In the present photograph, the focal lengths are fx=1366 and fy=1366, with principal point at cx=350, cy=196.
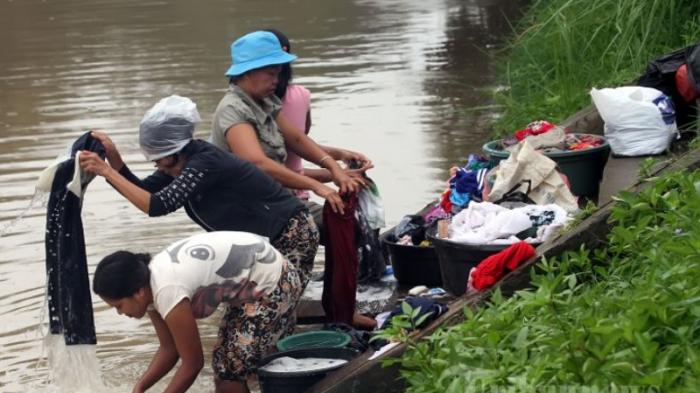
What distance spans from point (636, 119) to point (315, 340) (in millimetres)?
2652

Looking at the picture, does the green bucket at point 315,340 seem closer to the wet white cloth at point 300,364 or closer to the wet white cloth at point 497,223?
the wet white cloth at point 300,364

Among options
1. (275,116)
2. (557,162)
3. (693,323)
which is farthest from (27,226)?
(693,323)

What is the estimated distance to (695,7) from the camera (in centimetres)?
958

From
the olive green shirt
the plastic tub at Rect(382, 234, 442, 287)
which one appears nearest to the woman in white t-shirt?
the olive green shirt

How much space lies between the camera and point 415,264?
7008 mm

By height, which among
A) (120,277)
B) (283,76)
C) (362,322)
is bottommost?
(362,322)

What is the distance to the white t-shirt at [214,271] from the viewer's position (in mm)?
5332

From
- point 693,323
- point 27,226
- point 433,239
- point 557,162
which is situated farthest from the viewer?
point 27,226

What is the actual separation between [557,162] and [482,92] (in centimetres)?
616

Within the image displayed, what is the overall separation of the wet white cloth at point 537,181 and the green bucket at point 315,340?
134 cm

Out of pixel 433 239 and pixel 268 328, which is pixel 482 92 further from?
pixel 268 328

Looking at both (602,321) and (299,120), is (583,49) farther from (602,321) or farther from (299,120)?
(602,321)

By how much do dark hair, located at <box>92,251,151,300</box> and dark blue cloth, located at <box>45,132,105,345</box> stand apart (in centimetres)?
68

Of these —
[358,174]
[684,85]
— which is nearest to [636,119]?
[684,85]
